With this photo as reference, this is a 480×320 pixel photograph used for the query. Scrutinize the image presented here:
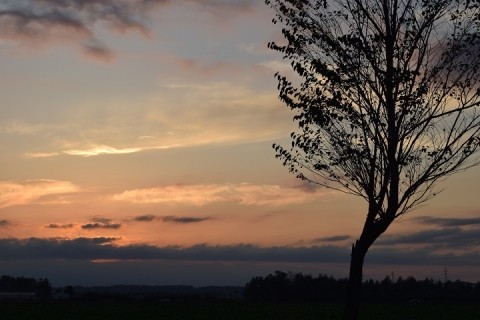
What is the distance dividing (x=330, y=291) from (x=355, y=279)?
12599cm

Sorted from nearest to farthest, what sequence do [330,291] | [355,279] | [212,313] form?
[355,279], [212,313], [330,291]

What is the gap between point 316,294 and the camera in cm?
14738

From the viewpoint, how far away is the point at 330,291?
148375 millimetres

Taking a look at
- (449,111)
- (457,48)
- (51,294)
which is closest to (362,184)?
(449,111)

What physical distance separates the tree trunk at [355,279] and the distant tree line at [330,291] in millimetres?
120161

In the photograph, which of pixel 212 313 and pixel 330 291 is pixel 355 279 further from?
pixel 330 291

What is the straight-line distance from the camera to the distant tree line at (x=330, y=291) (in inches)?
5728

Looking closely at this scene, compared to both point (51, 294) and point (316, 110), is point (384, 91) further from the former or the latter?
point (51, 294)

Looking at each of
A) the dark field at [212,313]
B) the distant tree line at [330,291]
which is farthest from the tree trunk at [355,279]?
the distant tree line at [330,291]

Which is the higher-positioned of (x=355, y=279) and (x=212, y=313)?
(x=355, y=279)

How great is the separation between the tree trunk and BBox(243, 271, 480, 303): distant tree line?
120 meters

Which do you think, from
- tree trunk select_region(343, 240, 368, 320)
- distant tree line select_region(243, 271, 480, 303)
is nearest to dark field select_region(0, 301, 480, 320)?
tree trunk select_region(343, 240, 368, 320)

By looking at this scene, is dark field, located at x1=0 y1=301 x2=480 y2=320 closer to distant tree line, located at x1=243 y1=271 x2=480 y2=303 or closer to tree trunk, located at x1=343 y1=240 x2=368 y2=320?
tree trunk, located at x1=343 y1=240 x2=368 y2=320

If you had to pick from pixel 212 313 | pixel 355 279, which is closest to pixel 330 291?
pixel 212 313
